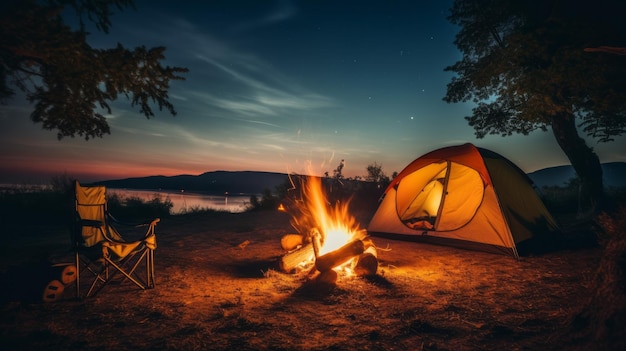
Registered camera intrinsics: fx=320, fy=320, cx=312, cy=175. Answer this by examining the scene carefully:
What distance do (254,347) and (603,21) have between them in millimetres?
9928

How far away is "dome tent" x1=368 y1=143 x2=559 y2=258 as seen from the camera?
6.27m

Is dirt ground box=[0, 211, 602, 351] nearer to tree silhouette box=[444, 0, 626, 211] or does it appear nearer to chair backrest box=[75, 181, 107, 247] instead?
chair backrest box=[75, 181, 107, 247]

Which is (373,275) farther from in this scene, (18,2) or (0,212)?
(0,212)

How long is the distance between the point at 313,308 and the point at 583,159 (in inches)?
438

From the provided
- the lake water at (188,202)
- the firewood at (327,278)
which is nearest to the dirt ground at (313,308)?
the firewood at (327,278)

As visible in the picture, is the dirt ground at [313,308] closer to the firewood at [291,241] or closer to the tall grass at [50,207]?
the firewood at [291,241]

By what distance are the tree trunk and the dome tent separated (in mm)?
4733

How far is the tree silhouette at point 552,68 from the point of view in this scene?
7305mm

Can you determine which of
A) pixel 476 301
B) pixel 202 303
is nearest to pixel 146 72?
pixel 202 303

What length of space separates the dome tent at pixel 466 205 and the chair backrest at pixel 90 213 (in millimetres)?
5843

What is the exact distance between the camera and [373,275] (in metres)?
4.78

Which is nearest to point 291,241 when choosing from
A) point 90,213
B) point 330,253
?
point 330,253

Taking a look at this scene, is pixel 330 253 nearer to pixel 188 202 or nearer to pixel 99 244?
pixel 99 244

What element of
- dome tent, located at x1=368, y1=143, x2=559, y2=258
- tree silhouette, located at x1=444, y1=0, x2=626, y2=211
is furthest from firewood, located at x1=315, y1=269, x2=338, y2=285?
tree silhouette, located at x1=444, y1=0, x2=626, y2=211
